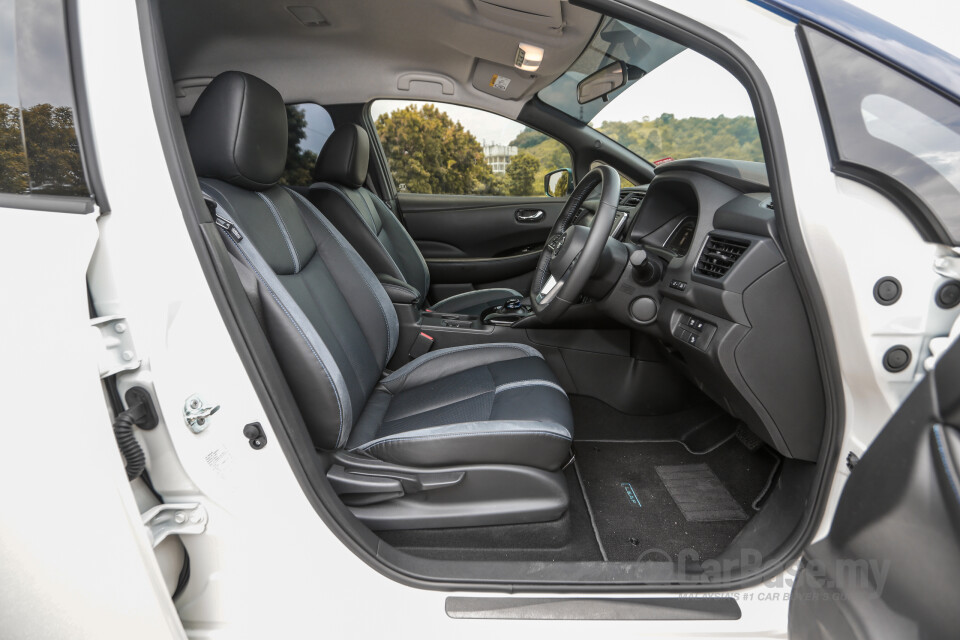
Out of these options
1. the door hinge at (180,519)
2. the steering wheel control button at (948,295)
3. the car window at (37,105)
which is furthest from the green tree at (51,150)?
the steering wheel control button at (948,295)

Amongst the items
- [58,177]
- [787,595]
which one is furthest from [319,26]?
[787,595]

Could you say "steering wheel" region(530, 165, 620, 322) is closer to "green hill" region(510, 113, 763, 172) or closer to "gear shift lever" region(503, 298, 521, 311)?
"green hill" region(510, 113, 763, 172)

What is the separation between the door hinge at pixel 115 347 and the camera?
82 centimetres

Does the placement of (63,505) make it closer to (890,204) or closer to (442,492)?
(442,492)

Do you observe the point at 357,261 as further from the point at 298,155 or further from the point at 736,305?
the point at 298,155

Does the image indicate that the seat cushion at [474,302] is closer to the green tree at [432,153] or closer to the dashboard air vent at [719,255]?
the green tree at [432,153]

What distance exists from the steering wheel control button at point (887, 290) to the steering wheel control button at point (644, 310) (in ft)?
2.01

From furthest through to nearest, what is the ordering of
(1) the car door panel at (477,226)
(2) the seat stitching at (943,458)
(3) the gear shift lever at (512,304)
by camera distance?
(1) the car door panel at (477,226) < (3) the gear shift lever at (512,304) < (2) the seat stitching at (943,458)

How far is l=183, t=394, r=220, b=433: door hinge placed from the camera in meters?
0.88

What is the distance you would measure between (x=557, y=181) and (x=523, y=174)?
23cm

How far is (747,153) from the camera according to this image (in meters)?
1.31

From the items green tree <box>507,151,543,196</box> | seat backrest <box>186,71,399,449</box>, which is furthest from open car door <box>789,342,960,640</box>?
green tree <box>507,151,543,196</box>

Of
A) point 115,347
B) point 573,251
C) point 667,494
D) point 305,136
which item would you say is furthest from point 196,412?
point 305,136

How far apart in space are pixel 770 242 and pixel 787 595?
684 mm
